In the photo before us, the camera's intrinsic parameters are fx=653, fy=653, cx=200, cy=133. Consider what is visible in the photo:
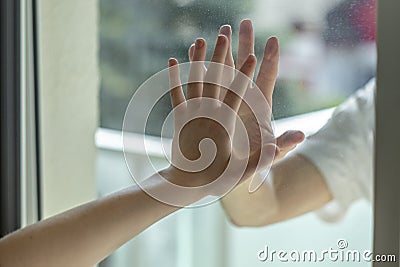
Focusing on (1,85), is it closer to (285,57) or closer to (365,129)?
(285,57)

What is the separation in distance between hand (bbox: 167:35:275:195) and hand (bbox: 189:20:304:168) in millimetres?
10

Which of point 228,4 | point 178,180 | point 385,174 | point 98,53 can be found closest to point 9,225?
point 98,53

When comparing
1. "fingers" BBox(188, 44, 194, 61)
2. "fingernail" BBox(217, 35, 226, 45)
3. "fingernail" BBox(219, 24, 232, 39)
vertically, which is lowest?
"fingers" BBox(188, 44, 194, 61)

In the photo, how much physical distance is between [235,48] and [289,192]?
198 mm

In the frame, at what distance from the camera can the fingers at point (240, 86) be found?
79 cm

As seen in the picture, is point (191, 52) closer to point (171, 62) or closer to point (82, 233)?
point (171, 62)

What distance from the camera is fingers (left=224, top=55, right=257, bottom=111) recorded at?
2.59 feet

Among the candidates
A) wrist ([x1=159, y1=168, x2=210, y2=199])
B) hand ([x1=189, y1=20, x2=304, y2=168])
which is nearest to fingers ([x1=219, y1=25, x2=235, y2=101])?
hand ([x1=189, y1=20, x2=304, y2=168])

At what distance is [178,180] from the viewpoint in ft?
2.68

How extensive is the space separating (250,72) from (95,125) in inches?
17.7

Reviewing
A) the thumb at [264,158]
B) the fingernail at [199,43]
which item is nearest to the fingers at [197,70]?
the fingernail at [199,43]

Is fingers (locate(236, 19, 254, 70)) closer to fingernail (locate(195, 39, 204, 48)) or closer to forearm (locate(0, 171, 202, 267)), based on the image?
fingernail (locate(195, 39, 204, 48))

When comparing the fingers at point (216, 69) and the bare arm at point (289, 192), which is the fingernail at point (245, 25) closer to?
the fingers at point (216, 69)

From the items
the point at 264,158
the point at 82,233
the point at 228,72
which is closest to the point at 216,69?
the point at 228,72
